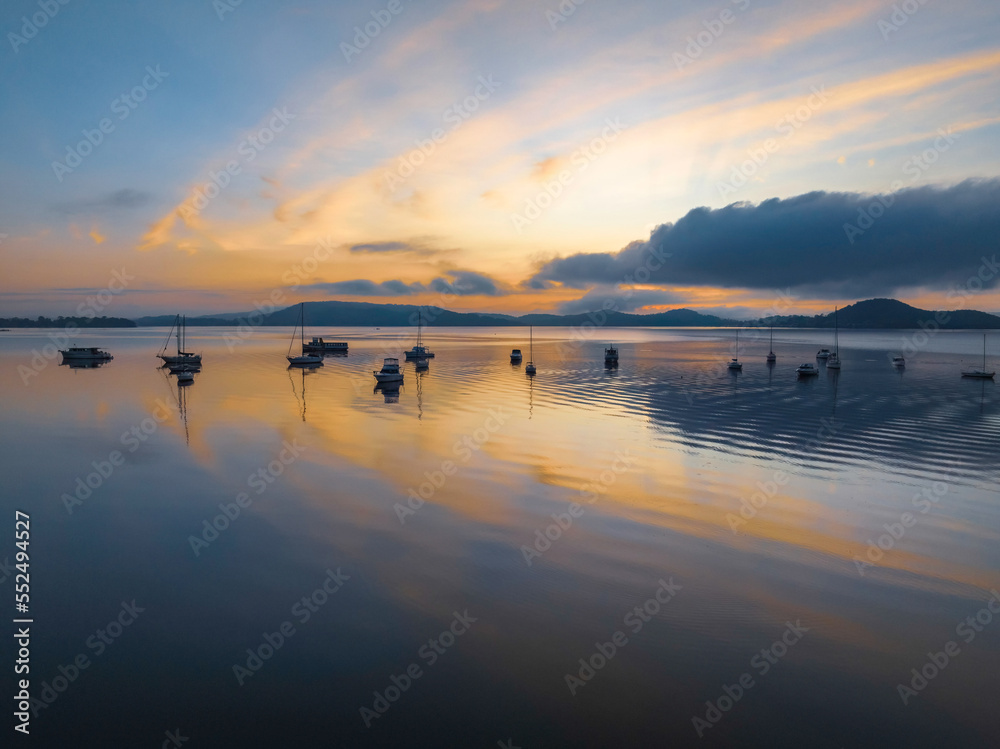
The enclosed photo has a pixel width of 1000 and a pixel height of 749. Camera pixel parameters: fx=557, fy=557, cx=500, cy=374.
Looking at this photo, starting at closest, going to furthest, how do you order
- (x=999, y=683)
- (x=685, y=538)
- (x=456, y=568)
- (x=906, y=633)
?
(x=999, y=683)
(x=906, y=633)
(x=456, y=568)
(x=685, y=538)

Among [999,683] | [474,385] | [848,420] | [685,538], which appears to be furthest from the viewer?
[474,385]

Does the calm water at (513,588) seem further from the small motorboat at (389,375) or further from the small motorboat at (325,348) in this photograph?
the small motorboat at (325,348)

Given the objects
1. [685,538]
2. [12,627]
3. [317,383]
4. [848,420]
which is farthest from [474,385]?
[12,627]

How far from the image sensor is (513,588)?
1409cm

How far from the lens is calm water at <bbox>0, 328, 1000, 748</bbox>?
966cm

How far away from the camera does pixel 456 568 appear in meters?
15.3

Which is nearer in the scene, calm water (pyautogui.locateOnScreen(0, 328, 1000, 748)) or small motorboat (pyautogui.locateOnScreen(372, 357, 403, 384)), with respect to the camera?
calm water (pyautogui.locateOnScreen(0, 328, 1000, 748))

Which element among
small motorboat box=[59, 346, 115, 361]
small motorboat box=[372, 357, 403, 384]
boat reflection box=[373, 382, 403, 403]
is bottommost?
boat reflection box=[373, 382, 403, 403]

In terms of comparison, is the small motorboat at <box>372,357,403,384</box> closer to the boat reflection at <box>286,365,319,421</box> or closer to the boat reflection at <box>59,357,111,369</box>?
the boat reflection at <box>286,365,319,421</box>

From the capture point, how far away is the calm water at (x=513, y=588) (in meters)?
9.66

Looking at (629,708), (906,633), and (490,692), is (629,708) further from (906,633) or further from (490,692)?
(906,633)

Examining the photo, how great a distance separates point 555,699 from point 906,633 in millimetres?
8039

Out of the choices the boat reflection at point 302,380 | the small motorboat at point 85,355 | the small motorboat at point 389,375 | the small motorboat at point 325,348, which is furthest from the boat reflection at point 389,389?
the small motorboat at point 85,355

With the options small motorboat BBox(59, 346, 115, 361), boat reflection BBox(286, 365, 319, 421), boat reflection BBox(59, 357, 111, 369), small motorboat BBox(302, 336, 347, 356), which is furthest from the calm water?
small motorboat BBox(302, 336, 347, 356)
